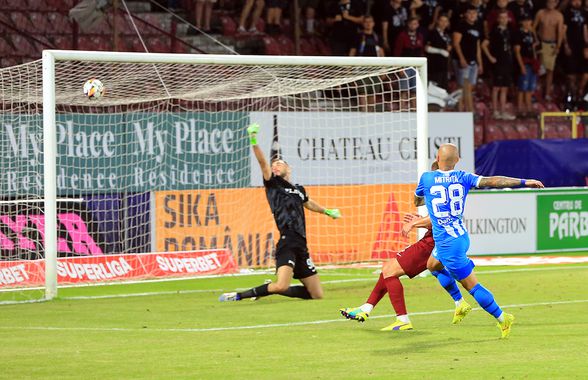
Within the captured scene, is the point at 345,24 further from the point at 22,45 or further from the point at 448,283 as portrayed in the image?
the point at 448,283

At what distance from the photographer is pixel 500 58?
29.0 meters

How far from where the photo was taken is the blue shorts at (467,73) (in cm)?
2825

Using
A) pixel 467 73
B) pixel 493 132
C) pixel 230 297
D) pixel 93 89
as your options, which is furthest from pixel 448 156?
pixel 493 132

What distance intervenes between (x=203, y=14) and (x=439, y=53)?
536cm

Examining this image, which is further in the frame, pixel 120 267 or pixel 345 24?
pixel 345 24

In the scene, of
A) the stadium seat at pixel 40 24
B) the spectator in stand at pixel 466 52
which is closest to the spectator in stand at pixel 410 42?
the spectator in stand at pixel 466 52

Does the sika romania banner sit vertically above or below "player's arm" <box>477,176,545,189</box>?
below

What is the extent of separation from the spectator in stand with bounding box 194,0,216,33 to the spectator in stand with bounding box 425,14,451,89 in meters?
4.97

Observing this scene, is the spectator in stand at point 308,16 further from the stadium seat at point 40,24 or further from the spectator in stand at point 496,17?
the stadium seat at point 40,24

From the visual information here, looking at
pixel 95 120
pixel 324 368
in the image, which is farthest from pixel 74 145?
pixel 324 368

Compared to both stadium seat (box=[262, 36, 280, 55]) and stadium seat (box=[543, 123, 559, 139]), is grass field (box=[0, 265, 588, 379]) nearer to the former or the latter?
stadium seat (box=[262, 36, 280, 55])

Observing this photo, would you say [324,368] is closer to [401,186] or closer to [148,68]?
[148,68]

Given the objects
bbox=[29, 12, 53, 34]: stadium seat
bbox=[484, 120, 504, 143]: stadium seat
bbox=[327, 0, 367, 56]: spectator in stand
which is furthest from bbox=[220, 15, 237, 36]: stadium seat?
Answer: bbox=[484, 120, 504, 143]: stadium seat

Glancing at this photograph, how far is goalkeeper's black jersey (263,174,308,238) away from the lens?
16.4 meters
